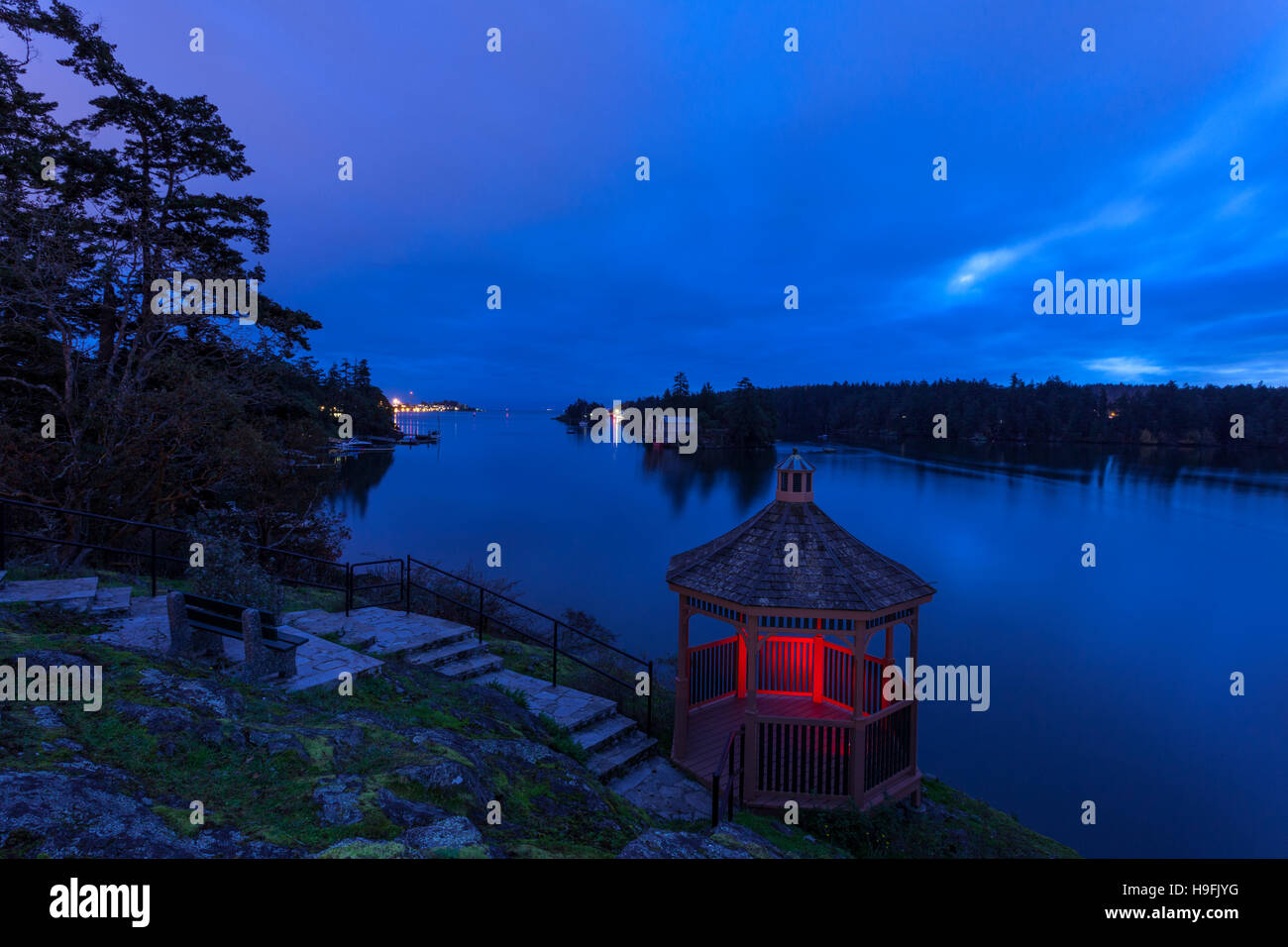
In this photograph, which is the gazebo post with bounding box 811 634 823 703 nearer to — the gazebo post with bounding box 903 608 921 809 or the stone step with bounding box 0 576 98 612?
the gazebo post with bounding box 903 608 921 809

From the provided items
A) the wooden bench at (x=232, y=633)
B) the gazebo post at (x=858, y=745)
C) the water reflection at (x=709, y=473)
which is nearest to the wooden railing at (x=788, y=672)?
the gazebo post at (x=858, y=745)

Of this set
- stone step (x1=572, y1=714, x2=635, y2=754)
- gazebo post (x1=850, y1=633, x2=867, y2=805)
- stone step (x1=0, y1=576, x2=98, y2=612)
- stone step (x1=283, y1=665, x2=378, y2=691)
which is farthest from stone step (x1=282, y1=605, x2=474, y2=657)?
gazebo post (x1=850, y1=633, x2=867, y2=805)

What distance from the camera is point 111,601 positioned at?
779cm

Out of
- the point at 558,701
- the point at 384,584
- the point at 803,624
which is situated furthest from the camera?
the point at 384,584

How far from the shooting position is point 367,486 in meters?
53.1

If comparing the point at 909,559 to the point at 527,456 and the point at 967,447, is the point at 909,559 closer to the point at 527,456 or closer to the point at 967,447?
the point at 527,456

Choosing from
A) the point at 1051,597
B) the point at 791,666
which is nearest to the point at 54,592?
the point at 791,666

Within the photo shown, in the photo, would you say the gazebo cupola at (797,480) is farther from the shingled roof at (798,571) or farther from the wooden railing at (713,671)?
the wooden railing at (713,671)

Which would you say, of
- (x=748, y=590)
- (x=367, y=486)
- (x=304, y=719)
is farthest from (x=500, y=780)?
(x=367, y=486)

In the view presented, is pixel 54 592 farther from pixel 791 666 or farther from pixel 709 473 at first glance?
pixel 709 473

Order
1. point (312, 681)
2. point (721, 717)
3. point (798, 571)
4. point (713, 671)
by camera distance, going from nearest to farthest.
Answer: point (312, 681) < point (798, 571) < point (721, 717) < point (713, 671)

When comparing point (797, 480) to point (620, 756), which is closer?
point (620, 756)

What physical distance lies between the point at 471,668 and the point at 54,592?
203 inches

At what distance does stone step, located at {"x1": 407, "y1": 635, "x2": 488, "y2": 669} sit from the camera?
8.62 meters
